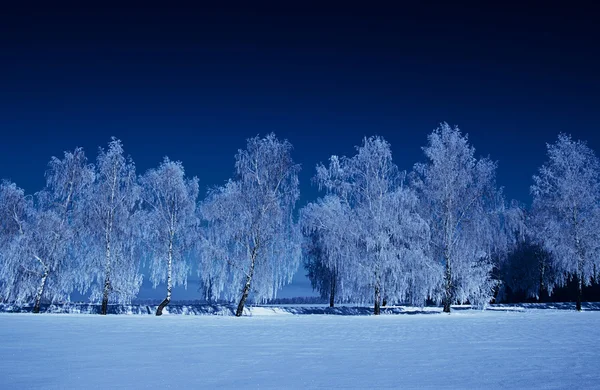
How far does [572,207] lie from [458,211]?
818 centimetres

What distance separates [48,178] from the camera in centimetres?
2647

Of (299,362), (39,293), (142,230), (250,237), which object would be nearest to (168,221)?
(142,230)

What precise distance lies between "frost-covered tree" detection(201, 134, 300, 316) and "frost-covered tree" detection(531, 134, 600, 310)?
54.7 ft

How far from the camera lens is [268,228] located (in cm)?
2519

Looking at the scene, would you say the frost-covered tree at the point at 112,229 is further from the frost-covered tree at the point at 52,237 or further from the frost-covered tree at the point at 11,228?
the frost-covered tree at the point at 11,228

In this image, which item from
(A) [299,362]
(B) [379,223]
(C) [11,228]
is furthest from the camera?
(C) [11,228]

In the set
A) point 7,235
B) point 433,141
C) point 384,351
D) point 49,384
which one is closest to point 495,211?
point 433,141

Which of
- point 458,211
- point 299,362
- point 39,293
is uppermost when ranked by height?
point 458,211

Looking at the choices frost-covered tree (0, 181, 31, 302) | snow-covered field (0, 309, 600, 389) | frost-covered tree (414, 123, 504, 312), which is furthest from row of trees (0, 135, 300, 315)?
snow-covered field (0, 309, 600, 389)

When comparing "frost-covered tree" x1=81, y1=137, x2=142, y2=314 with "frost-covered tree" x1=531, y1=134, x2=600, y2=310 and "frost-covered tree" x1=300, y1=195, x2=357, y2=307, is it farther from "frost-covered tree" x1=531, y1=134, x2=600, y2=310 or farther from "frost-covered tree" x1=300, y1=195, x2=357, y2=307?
"frost-covered tree" x1=531, y1=134, x2=600, y2=310

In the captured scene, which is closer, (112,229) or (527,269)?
(112,229)

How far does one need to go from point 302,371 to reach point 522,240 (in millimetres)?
37158

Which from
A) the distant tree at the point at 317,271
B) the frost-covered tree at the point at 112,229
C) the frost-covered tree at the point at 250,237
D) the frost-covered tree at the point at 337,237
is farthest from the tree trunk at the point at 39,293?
the distant tree at the point at 317,271

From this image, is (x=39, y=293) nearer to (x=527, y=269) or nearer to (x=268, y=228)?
(x=268, y=228)
